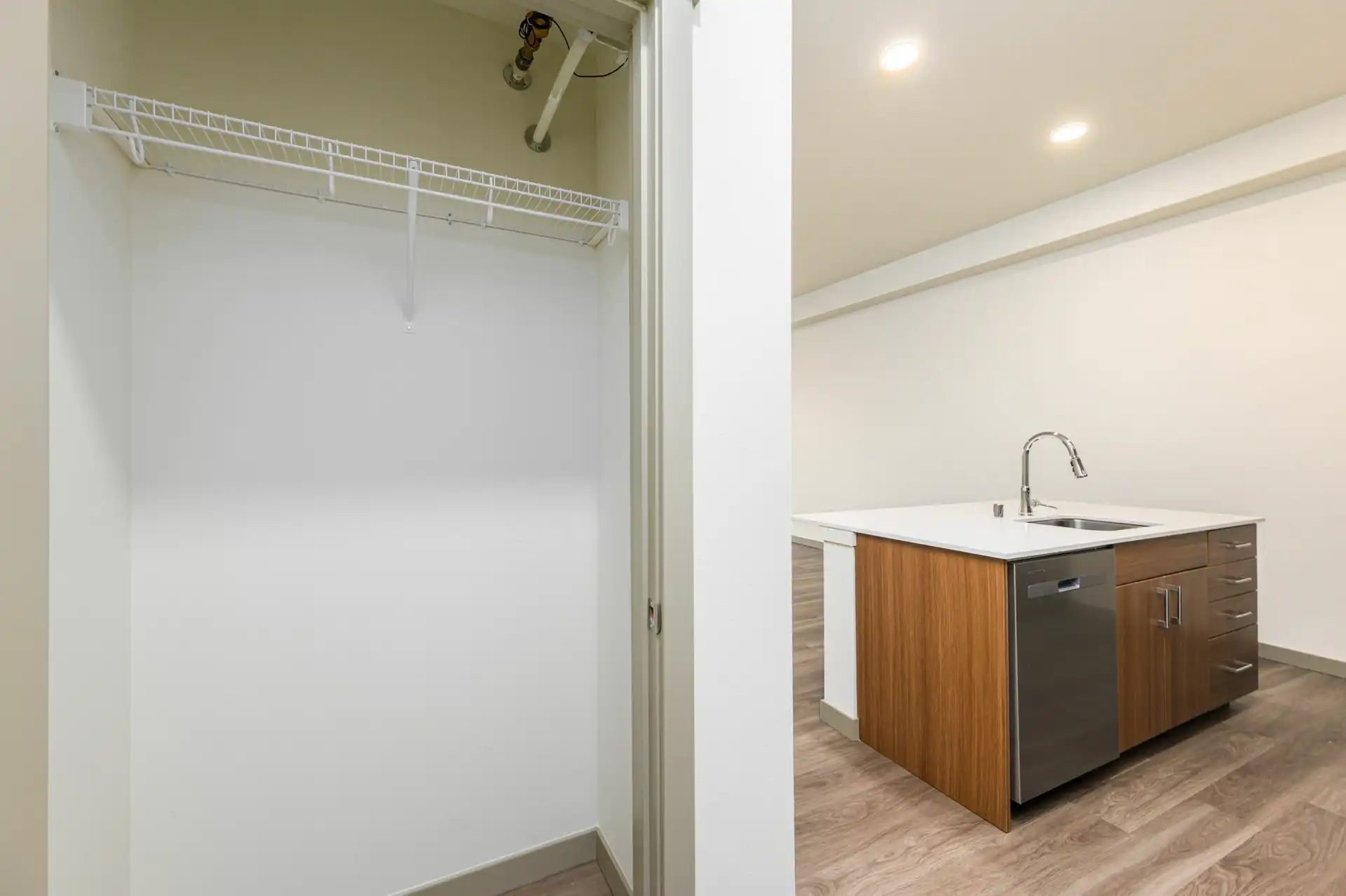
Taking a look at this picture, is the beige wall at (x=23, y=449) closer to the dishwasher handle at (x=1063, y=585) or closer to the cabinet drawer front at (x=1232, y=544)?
the dishwasher handle at (x=1063, y=585)

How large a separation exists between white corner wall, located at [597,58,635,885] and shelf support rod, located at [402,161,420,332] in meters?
0.48

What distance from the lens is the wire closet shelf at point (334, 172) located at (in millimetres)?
1049

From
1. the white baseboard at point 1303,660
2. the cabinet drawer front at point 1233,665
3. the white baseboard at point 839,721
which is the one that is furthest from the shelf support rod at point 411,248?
the white baseboard at point 1303,660

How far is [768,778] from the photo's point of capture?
1.20 m

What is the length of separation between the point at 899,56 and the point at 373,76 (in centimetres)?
203

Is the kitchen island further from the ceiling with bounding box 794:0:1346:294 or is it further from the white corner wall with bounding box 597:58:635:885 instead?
the ceiling with bounding box 794:0:1346:294

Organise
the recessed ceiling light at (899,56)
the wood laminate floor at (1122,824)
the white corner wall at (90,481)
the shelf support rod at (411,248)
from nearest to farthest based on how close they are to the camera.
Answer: the white corner wall at (90,481) → the shelf support rod at (411,248) → the wood laminate floor at (1122,824) → the recessed ceiling light at (899,56)

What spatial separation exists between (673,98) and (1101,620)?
2.13 m

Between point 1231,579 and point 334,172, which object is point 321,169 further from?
point 1231,579

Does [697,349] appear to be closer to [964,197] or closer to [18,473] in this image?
[18,473]

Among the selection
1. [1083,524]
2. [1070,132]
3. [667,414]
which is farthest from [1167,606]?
[1070,132]

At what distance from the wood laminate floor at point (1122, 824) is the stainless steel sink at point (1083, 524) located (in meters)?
0.87

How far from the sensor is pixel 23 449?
0.69m

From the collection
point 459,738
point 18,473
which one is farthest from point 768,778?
point 18,473
